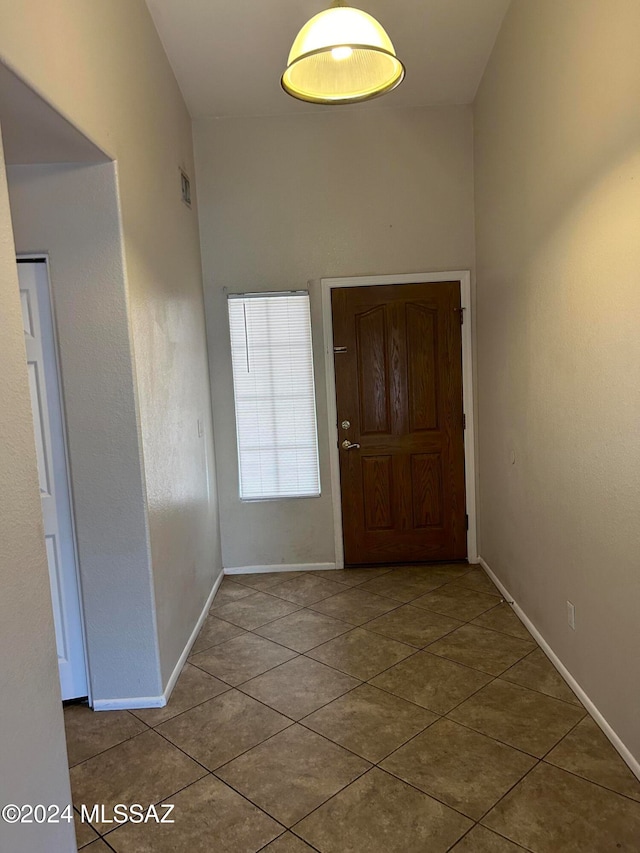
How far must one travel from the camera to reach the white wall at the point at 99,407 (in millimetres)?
2332

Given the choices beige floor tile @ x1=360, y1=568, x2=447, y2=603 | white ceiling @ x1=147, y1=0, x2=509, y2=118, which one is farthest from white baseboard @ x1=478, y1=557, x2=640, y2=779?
white ceiling @ x1=147, y1=0, x2=509, y2=118

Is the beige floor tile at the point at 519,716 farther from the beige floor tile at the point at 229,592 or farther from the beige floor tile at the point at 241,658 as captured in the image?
the beige floor tile at the point at 229,592

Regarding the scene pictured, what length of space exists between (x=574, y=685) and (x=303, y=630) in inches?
56.6

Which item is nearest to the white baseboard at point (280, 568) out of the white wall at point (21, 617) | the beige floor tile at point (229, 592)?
the beige floor tile at point (229, 592)

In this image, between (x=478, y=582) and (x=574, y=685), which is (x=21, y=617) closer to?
(x=574, y=685)

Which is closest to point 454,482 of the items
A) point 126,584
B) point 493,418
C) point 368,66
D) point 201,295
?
point 493,418

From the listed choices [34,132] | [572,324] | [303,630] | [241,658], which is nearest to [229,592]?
[303,630]

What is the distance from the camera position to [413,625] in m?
3.28

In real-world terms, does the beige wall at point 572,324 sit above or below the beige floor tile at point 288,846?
above

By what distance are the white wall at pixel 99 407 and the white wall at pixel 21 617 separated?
2.93ft

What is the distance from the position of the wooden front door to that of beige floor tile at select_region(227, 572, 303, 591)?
1.53 ft

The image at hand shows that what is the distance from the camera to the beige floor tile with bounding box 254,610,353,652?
3.17 m

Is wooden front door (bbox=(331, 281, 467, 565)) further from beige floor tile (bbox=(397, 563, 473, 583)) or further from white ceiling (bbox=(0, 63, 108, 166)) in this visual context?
white ceiling (bbox=(0, 63, 108, 166))

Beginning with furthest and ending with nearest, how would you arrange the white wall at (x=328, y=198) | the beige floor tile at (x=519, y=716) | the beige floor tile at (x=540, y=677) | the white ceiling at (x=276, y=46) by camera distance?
the white wall at (x=328, y=198), the white ceiling at (x=276, y=46), the beige floor tile at (x=540, y=677), the beige floor tile at (x=519, y=716)
